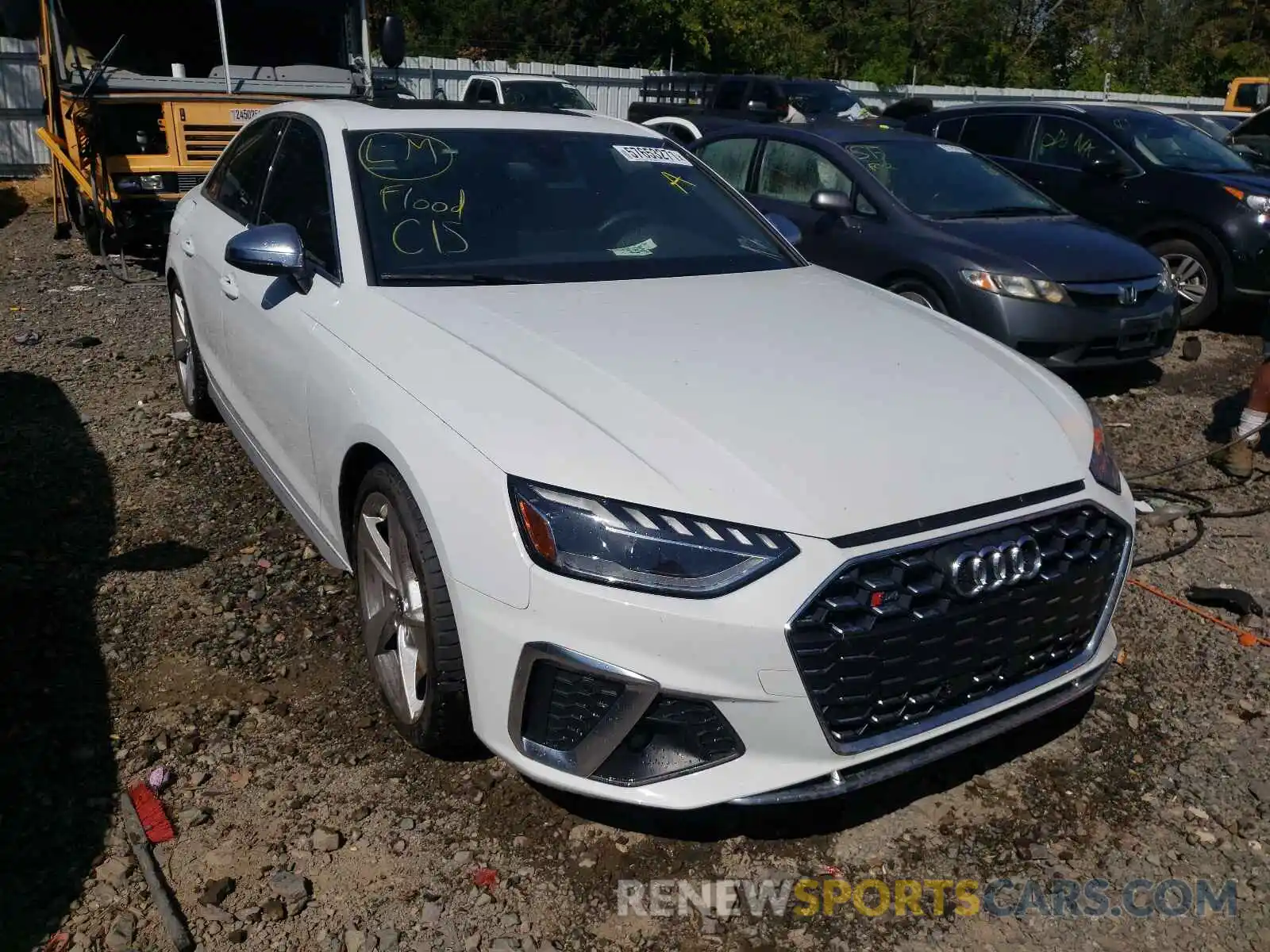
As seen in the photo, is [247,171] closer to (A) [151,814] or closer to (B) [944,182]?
(A) [151,814]

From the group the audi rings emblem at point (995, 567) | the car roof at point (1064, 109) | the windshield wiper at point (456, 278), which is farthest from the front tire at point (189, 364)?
the car roof at point (1064, 109)

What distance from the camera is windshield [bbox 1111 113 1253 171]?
8.95 metres

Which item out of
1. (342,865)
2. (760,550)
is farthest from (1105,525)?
(342,865)

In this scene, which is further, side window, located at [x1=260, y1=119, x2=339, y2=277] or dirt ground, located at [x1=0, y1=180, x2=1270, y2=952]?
side window, located at [x1=260, y1=119, x2=339, y2=277]

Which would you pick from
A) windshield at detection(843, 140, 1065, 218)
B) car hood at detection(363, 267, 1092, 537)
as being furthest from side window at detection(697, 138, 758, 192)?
car hood at detection(363, 267, 1092, 537)

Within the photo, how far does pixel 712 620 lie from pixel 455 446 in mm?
757

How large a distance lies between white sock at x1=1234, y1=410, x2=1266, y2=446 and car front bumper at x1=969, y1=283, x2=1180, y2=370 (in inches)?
39.8

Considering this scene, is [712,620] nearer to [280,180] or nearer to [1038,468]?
[1038,468]

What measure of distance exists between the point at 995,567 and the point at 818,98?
16.0 metres

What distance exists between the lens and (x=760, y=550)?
2387 mm

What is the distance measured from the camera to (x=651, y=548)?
94.0 inches

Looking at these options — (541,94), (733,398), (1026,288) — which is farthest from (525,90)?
(733,398)

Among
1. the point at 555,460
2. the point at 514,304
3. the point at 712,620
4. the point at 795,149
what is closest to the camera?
the point at 712,620

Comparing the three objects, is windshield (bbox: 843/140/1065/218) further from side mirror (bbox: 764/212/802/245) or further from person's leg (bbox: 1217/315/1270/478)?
side mirror (bbox: 764/212/802/245)
